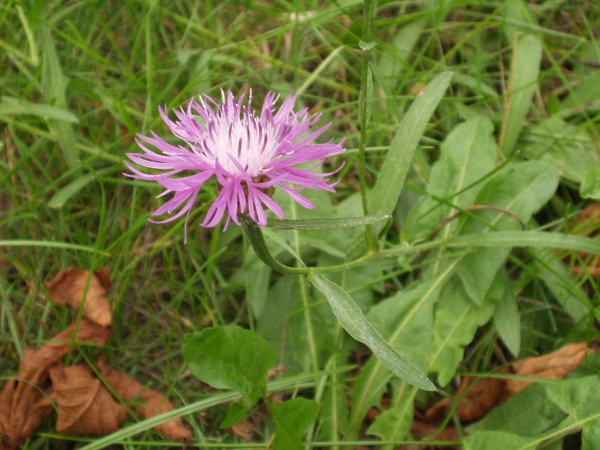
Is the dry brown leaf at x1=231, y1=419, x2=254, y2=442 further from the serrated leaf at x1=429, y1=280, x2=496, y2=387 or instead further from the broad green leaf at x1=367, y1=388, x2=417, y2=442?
the serrated leaf at x1=429, y1=280, x2=496, y2=387

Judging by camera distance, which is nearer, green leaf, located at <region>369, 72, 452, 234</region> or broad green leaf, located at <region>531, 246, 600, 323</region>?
green leaf, located at <region>369, 72, 452, 234</region>

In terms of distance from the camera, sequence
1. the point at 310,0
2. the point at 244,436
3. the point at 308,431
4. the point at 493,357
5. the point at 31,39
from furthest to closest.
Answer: the point at 310,0 < the point at 31,39 < the point at 493,357 < the point at 244,436 < the point at 308,431

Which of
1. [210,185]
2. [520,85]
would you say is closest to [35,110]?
[210,185]

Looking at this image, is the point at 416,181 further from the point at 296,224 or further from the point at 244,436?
the point at 244,436

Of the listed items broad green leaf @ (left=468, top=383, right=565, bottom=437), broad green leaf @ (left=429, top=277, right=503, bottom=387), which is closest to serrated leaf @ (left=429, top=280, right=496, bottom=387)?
broad green leaf @ (left=429, top=277, right=503, bottom=387)

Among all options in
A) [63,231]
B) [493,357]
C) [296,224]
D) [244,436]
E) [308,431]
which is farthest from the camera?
[63,231]

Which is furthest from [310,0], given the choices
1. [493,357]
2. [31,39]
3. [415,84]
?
[493,357]

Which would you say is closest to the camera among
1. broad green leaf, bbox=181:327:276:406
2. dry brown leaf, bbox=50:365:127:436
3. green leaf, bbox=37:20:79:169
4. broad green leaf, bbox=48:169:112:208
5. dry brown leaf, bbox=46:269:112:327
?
broad green leaf, bbox=181:327:276:406

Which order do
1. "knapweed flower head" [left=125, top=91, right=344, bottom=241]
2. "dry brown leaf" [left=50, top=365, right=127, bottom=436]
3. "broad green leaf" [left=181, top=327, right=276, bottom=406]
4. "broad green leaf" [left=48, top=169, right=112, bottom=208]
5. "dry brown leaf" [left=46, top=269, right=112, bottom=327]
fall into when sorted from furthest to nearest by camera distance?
"broad green leaf" [left=48, top=169, right=112, bottom=208], "dry brown leaf" [left=46, top=269, right=112, bottom=327], "dry brown leaf" [left=50, top=365, right=127, bottom=436], "broad green leaf" [left=181, top=327, right=276, bottom=406], "knapweed flower head" [left=125, top=91, right=344, bottom=241]
